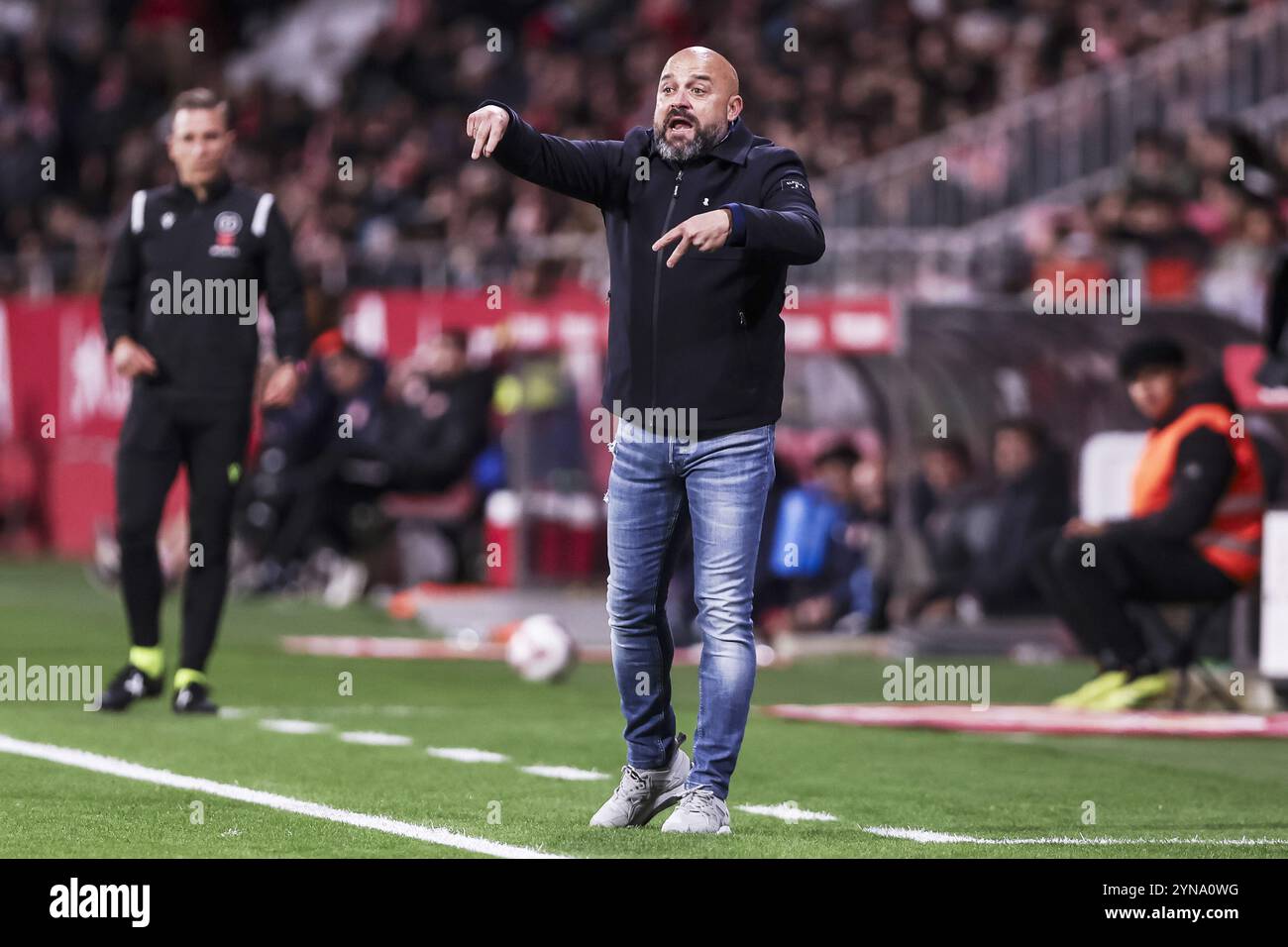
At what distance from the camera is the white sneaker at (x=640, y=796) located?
7.66 m

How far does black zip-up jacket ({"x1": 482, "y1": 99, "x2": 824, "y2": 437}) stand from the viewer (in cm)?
751

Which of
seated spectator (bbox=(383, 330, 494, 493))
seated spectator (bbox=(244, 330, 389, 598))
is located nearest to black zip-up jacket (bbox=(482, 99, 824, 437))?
seated spectator (bbox=(383, 330, 494, 493))

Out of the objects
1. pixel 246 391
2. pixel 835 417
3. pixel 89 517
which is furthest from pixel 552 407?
pixel 89 517

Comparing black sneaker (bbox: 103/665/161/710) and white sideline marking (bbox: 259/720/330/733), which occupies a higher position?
black sneaker (bbox: 103/665/161/710)

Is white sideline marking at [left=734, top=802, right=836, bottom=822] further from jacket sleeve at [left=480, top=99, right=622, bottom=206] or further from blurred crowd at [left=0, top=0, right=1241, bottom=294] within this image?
blurred crowd at [left=0, top=0, right=1241, bottom=294]

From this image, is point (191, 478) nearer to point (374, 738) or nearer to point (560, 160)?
point (374, 738)

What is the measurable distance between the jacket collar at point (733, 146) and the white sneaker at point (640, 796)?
5.93ft

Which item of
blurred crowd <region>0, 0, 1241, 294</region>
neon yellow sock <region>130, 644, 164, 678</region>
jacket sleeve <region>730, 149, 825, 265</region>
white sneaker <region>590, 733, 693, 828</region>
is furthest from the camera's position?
blurred crowd <region>0, 0, 1241, 294</region>

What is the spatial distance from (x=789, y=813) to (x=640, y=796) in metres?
0.63

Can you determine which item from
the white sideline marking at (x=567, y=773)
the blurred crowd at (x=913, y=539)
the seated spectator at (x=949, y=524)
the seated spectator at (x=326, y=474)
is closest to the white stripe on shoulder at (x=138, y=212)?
the white sideline marking at (x=567, y=773)

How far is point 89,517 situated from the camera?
77.8 feet

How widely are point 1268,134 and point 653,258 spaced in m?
13.7

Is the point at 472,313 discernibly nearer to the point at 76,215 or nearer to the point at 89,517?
the point at 89,517

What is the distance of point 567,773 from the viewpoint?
9.20 metres
